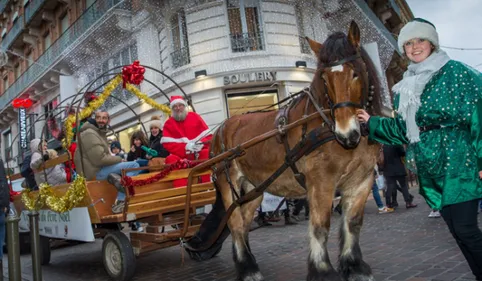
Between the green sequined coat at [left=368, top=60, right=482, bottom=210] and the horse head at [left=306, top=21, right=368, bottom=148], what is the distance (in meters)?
0.48

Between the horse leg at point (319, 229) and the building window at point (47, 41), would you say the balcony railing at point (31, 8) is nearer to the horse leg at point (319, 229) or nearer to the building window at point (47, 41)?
the building window at point (47, 41)

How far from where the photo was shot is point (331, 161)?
3.13 meters

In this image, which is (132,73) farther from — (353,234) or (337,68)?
(353,234)

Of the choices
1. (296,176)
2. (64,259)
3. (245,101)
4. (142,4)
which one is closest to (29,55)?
(142,4)

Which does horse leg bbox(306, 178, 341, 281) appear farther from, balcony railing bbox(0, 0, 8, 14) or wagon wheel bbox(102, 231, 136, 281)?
balcony railing bbox(0, 0, 8, 14)

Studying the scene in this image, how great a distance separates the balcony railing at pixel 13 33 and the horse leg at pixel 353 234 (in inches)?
1061

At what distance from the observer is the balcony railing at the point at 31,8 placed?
70.9 feet

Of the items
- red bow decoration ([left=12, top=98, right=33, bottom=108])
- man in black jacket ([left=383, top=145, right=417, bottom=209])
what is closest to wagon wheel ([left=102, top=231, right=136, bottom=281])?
man in black jacket ([left=383, top=145, right=417, bottom=209])

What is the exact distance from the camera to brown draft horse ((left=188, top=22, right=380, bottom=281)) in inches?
117

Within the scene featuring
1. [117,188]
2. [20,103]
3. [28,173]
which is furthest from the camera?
[20,103]

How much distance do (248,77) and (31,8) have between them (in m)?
17.3

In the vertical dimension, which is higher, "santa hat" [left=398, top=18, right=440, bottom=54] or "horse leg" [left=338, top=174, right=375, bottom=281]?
"santa hat" [left=398, top=18, right=440, bottom=54]

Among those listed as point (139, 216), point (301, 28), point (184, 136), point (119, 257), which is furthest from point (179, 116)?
point (301, 28)

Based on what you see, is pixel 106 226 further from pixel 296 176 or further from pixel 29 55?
pixel 29 55
